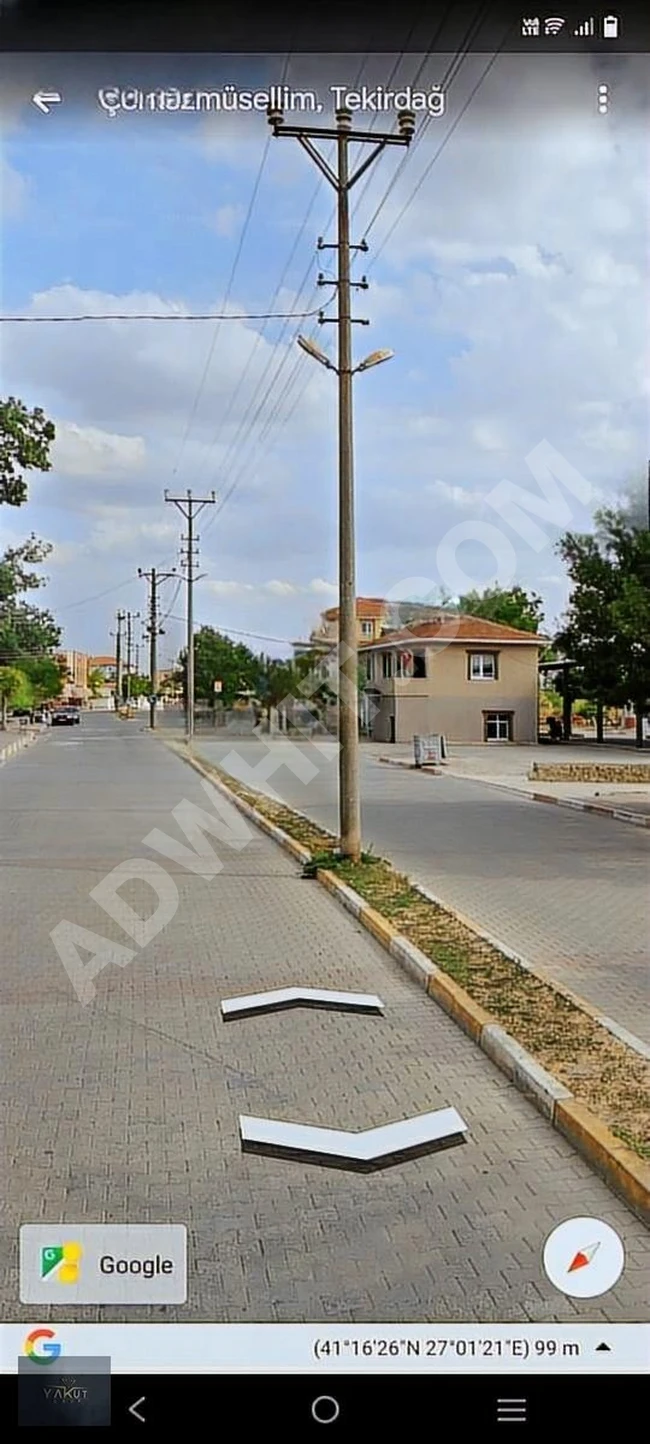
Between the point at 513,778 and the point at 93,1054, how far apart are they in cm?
1433

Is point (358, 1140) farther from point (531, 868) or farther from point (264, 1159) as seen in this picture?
point (531, 868)

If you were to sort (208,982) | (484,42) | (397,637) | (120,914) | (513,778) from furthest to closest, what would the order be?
(513,778) → (397,637) → (120,914) → (208,982) → (484,42)

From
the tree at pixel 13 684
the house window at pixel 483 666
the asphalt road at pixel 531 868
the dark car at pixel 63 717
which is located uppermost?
the house window at pixel 483 666

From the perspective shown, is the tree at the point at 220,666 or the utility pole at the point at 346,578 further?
the tree at the point at 220,666

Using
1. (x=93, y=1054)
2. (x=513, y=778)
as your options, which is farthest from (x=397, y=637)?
(x=93, y=1054)

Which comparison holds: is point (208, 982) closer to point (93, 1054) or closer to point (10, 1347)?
point (93, 1054)

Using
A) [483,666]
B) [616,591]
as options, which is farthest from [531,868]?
[483,666]

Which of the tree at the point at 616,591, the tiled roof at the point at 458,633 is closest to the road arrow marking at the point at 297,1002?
the tree at the point at 616,591

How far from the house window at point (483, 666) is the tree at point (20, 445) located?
70.4ft

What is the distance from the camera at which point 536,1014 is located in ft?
13.0

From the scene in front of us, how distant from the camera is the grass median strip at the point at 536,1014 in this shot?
2992 mm

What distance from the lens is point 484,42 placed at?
4.01 ft

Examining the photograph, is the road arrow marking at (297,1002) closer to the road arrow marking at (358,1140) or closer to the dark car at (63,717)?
the road arrow marking at (358,1140)
